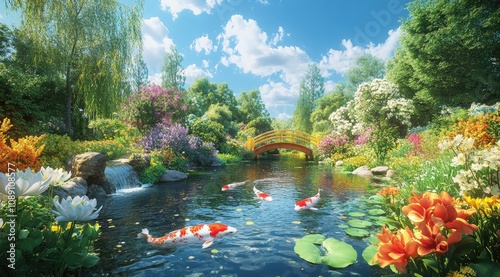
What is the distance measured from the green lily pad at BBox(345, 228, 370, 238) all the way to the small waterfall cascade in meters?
6.98

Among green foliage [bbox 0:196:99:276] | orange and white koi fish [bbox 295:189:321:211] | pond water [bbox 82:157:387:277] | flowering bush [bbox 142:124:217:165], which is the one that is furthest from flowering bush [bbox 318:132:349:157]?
green foliage [bbox 0:196:99:276]

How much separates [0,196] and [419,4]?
2135 centimetres

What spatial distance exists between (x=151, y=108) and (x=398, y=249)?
16.5 meters

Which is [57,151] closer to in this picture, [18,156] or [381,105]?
[18,156]

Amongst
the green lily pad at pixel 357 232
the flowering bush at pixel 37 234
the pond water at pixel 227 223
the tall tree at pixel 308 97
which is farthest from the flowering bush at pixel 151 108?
the tall tree at pixel 308 97

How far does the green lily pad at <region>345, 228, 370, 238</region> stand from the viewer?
4270 mm

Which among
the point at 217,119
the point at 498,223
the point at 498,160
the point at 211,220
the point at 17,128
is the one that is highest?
the point at 217,119

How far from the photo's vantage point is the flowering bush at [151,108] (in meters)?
16.0

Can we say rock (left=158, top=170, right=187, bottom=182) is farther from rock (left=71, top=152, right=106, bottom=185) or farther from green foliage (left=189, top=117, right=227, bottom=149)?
green foliage (left=189, top=117, right=227, bottom=149)

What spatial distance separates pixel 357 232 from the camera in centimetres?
434

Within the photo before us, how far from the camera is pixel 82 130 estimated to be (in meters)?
17.0

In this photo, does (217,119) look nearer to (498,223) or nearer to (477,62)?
(477,62)

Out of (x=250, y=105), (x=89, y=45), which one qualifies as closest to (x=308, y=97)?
(x=250, y=105)

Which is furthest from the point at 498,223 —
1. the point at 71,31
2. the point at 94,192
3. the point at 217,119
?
the point at 217,119
